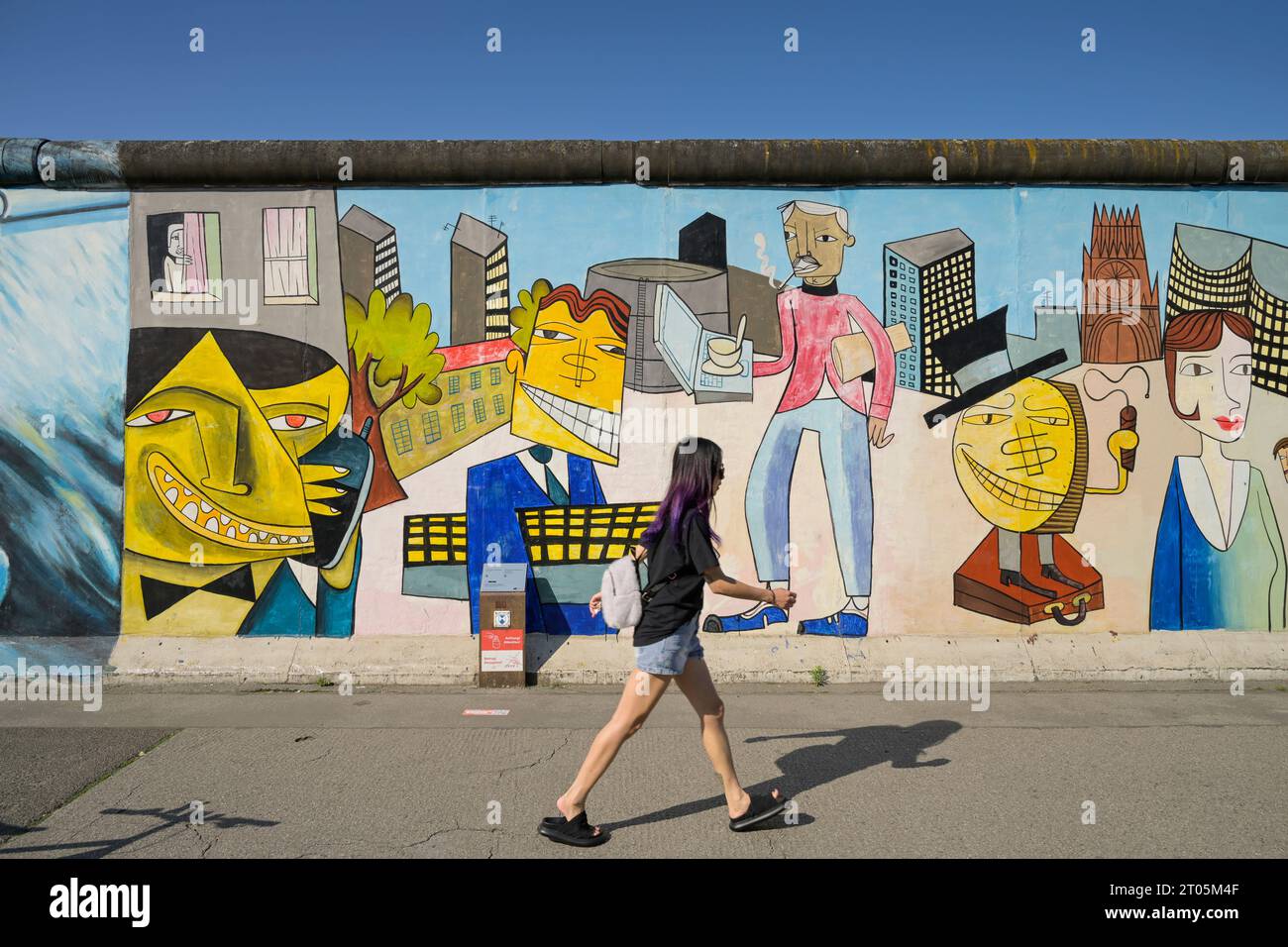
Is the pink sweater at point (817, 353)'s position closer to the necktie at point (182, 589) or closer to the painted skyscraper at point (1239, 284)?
the painted skyscraper at point (1239, 284)

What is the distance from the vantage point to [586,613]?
770 cm

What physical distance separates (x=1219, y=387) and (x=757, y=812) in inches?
235

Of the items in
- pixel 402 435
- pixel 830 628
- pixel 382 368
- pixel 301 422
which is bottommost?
pixel 830 628

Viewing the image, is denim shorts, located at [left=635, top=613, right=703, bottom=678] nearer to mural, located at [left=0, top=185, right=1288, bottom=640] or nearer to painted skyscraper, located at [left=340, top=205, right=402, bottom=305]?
mural, located at [left=0, top=185, right=1288, bottom=640]

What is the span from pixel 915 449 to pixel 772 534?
55.5 inches

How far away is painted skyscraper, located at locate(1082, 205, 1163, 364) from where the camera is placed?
7758 millimetres

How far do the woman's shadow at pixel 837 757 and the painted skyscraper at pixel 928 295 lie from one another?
2.96 metres

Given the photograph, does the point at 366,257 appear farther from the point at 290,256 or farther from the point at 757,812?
the point at 757,812

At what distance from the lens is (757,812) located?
14.7 feet

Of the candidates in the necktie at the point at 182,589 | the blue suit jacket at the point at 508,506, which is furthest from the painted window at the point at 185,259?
the blue suit jacket at the point at 508,506

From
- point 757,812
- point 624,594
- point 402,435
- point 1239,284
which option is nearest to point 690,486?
point 624,594

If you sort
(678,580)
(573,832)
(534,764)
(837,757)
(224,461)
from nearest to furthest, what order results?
(573,832)
(678,580)
(534,764)
(837,757)
(224,461)

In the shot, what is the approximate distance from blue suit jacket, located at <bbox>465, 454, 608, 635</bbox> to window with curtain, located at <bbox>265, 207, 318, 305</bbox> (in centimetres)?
209
